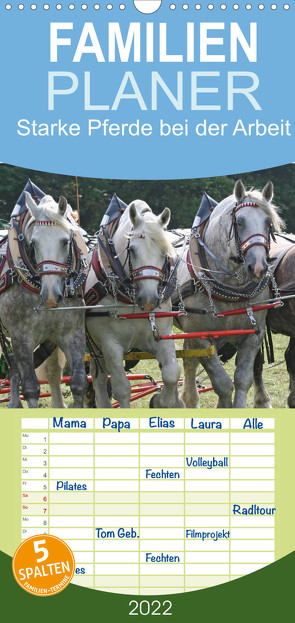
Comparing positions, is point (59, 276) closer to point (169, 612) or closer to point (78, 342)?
point (78, 342)

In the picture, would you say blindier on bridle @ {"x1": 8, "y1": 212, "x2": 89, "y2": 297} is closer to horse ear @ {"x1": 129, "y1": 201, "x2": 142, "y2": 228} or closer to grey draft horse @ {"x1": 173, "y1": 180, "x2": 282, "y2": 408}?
horse ear @ {"x1": 129, "y1": 201, "x2": 142, "y2": 228}

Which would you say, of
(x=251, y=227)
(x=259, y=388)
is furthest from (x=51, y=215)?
(x=259, y=388)

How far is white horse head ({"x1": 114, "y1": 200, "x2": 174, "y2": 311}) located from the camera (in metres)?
Result: 5.57

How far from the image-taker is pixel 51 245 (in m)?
5.45

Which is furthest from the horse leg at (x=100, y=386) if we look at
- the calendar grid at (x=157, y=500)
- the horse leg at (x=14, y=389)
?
the calendar grid at (x=157, y=500)

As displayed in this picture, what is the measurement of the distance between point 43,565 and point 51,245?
7.62 feet

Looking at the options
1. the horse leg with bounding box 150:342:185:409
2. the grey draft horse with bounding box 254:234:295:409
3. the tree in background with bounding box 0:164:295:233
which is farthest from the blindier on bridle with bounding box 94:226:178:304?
the tree in background with bounding box 0:164:295:233

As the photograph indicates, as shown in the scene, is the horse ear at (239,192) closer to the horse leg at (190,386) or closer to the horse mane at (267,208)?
the horse mane at (267,208)

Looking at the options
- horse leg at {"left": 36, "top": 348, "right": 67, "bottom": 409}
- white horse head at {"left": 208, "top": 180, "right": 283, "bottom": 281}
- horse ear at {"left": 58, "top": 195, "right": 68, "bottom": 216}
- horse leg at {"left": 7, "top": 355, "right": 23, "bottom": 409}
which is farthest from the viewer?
horse leg at {"left": 36, "top": 348, "right": 67, "bottom": 409}

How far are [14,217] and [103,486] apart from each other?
8.66 feet

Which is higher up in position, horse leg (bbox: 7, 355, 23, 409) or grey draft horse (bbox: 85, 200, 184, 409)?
grey draft horse (bbox: 85, 200, 184, 409)

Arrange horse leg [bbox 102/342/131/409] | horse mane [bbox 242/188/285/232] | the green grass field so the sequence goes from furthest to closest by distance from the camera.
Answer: the green grass field
horse leg [bbox 102/342/131/409]
horse mane [bbox 242/188/285/232]

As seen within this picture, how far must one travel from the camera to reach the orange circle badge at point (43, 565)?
3.57 metres

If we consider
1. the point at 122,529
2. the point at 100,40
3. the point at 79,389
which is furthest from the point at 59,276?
the point at 122,529
